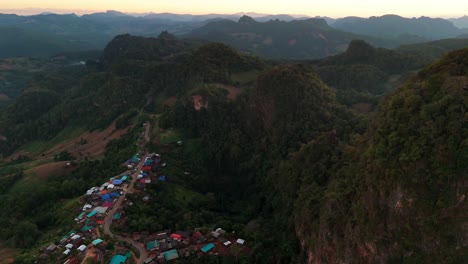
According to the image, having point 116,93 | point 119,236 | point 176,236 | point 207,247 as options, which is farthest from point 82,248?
point 116,93

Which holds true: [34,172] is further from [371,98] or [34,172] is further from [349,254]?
[371,98]

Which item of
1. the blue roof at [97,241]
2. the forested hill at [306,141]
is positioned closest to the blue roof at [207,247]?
the forested hill at [306,141]

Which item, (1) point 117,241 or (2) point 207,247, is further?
(2) point 207,247

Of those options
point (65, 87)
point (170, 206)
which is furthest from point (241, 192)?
point (65, 87)

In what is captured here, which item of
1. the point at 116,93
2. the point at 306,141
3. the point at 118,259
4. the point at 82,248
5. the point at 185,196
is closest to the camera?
the point at 118,259

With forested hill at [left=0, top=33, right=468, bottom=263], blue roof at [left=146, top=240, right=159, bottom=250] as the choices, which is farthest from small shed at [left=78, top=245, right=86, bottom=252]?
forested hill at [left=0, top=33, right=468, bottom=263]

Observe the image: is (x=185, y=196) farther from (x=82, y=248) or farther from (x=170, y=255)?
(x=82, y=248)

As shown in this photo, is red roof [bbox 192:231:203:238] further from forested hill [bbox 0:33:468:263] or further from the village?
forested hill [bbox 0:33:468:263]

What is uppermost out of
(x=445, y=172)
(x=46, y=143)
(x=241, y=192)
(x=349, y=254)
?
(x=445, y=172)
